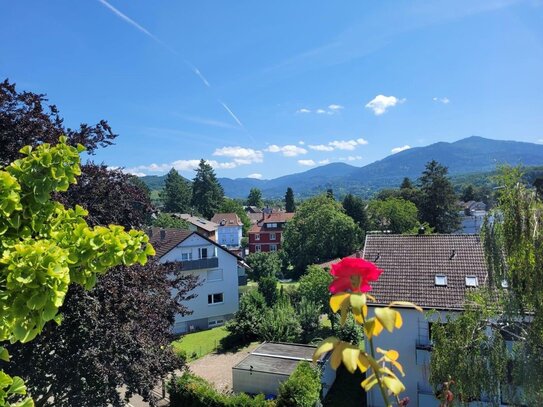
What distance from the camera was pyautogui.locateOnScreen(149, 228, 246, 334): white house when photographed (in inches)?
1197

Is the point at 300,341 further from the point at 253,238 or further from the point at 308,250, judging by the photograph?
the point at 253,238

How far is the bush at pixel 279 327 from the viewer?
23.6 m

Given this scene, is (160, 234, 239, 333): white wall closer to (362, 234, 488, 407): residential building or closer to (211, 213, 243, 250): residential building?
(362, 234, 488, 407): residential building

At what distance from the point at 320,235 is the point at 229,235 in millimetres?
32873

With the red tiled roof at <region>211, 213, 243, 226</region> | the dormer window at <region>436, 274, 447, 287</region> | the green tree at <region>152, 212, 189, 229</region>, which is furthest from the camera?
the red tiled roof at <region>211, 213, 243, 226</region>

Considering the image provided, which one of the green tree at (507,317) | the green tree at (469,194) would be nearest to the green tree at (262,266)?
the green tree at (507,317)

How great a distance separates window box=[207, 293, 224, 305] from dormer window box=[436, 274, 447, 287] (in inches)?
789

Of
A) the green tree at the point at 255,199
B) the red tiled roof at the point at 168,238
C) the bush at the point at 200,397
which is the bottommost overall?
the bush at the point at 200,397

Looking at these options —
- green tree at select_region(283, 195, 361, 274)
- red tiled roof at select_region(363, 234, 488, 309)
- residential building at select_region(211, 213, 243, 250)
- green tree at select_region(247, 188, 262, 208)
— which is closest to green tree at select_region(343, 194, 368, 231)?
green tree at select_region(283, 195, 361, 274)

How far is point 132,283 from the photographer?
10117 mm

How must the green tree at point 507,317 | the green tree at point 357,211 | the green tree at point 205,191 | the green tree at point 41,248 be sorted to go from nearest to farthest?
1. the green tree at point 41,248
2. the green tree at point 507,317
3. the green tree at point 357,211
4. the green tree at point 205,191

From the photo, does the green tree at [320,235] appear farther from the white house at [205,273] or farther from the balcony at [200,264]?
the balcony at [200,264]

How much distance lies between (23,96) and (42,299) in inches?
370

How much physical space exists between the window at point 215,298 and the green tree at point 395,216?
29564 millimetres
